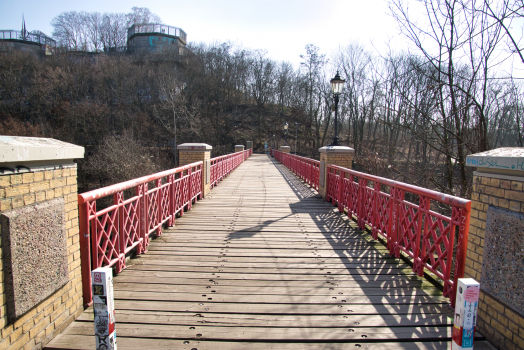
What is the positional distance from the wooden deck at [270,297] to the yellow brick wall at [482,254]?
0.59 ft

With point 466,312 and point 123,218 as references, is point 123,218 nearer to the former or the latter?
point 123,218

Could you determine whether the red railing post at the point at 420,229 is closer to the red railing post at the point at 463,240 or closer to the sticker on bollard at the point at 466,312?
the red railing post at the point at 463,240

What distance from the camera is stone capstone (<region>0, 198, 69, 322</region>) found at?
192 cm

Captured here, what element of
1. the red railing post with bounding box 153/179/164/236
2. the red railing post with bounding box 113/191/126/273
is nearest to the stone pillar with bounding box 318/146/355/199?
the red railing post with bounding box 153/179/164/236

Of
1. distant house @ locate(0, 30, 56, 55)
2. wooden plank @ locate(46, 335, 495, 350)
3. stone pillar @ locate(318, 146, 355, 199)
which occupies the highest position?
distant house @ locate(0, 30, 56, 55)

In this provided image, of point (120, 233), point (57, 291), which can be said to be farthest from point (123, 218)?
point (57, 291)

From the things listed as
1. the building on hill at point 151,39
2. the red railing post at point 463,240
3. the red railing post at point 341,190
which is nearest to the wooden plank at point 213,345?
the red railing post at point 463,240

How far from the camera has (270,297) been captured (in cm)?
304

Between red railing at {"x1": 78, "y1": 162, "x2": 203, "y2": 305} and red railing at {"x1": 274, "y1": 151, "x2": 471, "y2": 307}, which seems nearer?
red railing at {"x1": 78, "y1": 162, "x2": 203, "y2": 305}

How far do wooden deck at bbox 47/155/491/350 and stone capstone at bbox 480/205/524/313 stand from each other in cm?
48

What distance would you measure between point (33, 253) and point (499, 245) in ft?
11.4

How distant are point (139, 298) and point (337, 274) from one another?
225cm

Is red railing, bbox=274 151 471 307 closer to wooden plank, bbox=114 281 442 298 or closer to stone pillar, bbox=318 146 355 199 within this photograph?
wooden plank, bbox=114 281 442 298

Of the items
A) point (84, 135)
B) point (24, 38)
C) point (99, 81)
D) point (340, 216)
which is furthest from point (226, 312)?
point (24, 38)
